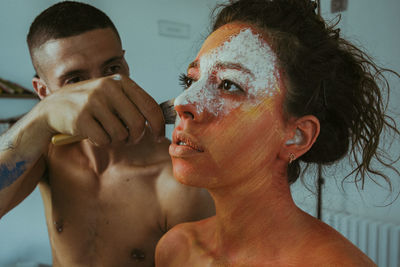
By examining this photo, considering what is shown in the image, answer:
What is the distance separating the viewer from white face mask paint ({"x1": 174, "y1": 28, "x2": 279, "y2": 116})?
2.45ft

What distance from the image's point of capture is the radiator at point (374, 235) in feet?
6.56

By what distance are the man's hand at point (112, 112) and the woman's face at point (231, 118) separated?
12 centimetres

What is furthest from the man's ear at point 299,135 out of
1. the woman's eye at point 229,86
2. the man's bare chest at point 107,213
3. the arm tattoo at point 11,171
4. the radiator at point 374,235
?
the radiator at point 374,235

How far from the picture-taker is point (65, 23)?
1.16 m

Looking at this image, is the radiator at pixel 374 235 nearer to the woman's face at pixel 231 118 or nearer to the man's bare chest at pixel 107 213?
the man's bare chest at pixel 107 213

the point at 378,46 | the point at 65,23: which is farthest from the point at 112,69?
the point at 378,46

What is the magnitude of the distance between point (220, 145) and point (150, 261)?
24.1 inches

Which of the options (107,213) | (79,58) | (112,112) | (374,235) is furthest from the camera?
(374,235)

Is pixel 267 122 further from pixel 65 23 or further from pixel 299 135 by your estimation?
pixel 65 23

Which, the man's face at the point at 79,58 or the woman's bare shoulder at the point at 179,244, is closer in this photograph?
the woman's bare shoulder at the point at 179,244

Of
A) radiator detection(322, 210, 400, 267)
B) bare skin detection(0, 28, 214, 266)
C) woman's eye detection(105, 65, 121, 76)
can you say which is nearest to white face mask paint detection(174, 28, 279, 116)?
bare skin detection(0, 28, 214, 266)

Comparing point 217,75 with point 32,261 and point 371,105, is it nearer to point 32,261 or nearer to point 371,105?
point 371,105

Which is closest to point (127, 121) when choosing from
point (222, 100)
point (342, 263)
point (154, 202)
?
point (222, 100)

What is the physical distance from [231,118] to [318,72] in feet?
0.73
